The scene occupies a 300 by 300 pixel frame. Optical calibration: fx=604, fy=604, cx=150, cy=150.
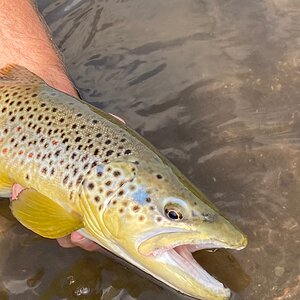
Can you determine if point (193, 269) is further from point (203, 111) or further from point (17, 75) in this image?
point (17, 75)

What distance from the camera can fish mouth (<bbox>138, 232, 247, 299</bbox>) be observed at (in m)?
2.92

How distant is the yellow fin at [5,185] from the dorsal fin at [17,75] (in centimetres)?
63

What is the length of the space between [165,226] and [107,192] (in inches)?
13.8

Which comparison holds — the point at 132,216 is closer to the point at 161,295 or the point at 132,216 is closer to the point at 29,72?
the point at 161,295

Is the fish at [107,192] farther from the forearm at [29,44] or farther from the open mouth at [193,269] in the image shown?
the forearm at [29,44]

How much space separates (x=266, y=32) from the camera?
15.7 feet

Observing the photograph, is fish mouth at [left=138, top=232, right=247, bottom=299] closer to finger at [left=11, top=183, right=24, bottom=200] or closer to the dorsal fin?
finger at [left=11, top=183, right=24, bottom=200]

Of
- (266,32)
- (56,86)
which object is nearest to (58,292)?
(56,86)

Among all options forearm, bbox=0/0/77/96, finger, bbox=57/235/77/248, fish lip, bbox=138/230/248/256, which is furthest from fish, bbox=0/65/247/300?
forearm, bbox=0/0/77/96

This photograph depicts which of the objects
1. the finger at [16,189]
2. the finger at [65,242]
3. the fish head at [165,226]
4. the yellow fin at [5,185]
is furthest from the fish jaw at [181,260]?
the yellow fin at [5,185]

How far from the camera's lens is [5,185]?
11.6ft

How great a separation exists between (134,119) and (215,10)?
4.45ft

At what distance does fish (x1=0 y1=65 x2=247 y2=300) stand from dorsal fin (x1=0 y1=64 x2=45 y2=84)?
24 centimetres

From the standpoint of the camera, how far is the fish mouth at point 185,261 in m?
2.92
